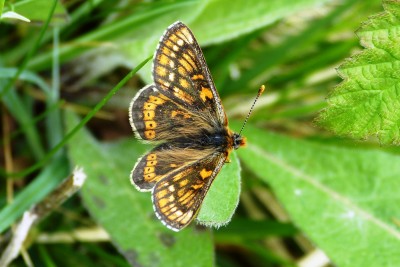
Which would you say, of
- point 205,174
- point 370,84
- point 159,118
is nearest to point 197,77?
point 159,118

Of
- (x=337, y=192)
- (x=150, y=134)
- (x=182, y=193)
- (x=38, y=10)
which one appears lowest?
(x=337, y=192)

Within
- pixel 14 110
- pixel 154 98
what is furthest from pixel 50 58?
pixel 154 98

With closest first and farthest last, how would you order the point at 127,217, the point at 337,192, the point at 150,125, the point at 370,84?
the point at 370,84 < the point at 150,125 < the point at 127,217 < the point at 337,192

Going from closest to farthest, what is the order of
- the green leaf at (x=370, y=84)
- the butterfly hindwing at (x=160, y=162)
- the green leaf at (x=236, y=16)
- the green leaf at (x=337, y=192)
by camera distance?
the green leaf at (x=370, y=84), the butterfly hindwing at (x=160, y=162), the green leaf at (x=337, y=192), the green leaf at (x=236, y=16)

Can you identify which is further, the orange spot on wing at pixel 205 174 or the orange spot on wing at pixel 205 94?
the orange spot on wing at pixel 205 94

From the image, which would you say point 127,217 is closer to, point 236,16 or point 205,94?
point 205,94

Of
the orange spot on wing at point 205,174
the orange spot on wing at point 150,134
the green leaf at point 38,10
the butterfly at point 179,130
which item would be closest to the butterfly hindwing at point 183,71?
the butterfly at point 179,130

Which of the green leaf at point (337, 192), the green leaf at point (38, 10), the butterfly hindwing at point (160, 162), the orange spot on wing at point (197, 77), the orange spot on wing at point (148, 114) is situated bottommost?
the green leaf at point (337, 192)

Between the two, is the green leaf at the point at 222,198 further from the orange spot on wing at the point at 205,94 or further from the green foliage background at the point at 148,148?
the orange spot on wing at the point at 205,94
